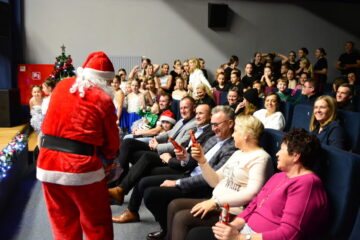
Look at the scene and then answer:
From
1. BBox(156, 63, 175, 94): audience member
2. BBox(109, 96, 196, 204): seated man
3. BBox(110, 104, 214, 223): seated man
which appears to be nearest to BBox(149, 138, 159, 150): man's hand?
BBox(109, 96, 196, 204): seated man

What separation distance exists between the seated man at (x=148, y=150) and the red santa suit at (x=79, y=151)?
0.89m

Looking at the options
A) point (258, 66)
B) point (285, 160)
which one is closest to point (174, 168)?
point (285, 160)

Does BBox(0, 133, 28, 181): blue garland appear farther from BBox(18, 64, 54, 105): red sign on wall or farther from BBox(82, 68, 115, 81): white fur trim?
BBox(18, 64, 54, 105): red sign on wall

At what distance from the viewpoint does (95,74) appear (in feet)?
6.32

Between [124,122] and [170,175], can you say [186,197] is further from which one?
[124,122]

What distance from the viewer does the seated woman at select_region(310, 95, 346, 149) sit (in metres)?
2.48

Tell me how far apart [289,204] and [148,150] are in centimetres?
201

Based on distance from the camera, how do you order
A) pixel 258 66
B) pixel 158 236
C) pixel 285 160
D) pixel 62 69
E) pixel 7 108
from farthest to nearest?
pixel 258 66 → pixel 62 69 → pixel 7 108 → pixel 158 236 → pixel 285 160

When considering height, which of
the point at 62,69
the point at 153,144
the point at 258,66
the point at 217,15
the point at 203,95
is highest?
the point at 217,15

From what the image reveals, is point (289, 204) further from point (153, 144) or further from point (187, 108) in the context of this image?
point (153, 144)

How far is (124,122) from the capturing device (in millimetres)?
4984

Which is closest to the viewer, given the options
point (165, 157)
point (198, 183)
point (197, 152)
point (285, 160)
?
point (285, 160)

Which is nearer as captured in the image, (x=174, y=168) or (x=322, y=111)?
(x=322, y=111)

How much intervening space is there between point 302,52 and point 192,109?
4820 millimetres
